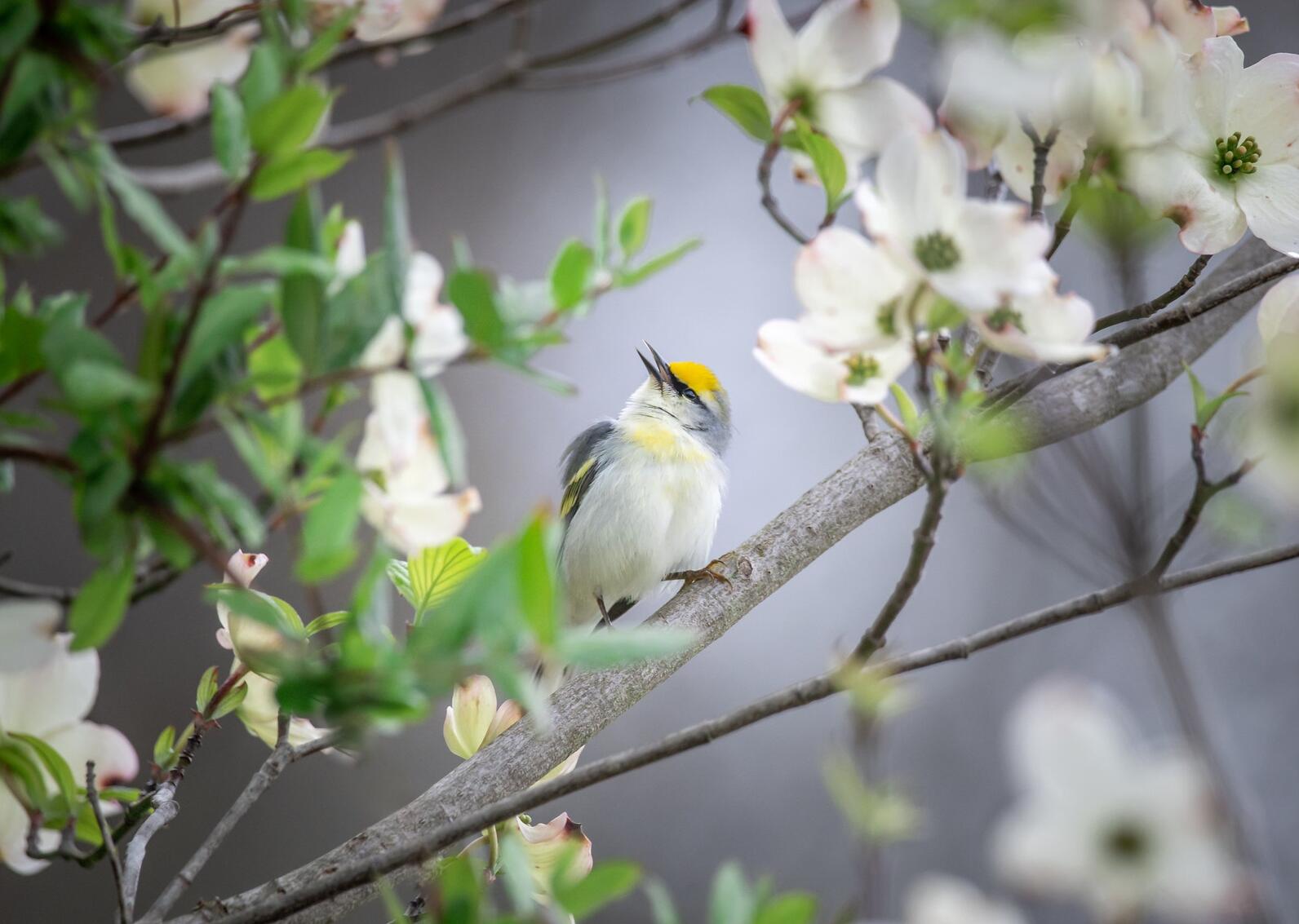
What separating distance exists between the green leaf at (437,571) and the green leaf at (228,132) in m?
0.28

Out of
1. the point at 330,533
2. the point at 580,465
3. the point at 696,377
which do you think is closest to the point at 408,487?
the point at 330,533

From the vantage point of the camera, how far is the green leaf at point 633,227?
0.41 m

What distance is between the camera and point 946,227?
38 cm

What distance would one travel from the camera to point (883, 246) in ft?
1.26

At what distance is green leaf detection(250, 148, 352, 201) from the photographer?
0.36 m

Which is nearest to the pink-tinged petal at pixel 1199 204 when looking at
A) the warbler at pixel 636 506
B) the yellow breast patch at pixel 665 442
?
the warbler at pixel 636 506

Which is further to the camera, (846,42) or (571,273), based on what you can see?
(846,42)

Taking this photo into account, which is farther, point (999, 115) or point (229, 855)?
point (229, 855)

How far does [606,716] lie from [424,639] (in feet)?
1.62

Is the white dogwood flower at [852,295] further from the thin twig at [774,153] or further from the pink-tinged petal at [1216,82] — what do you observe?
the pink-tinged petal at [1216,82]

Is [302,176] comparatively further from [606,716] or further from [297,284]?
[606,716]

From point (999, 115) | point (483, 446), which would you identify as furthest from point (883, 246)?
point (483, 446)

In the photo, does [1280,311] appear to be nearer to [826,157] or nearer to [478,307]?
[826,157]

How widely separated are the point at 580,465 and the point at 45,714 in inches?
48.9
